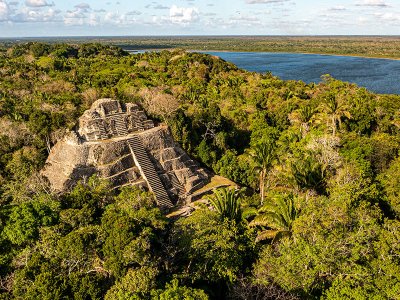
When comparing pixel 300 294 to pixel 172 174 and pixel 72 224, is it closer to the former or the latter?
pixel 72 224

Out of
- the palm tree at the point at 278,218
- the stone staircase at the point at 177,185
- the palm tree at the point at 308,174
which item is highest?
the palm tree at the point at 308,174

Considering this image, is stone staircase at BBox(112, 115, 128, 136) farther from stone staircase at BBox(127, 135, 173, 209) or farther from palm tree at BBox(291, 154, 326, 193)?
palm tree at BBox(291, 154, 326, 193)

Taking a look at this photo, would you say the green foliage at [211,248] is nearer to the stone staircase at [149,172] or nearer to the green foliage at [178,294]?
the green foliage at [178,294]

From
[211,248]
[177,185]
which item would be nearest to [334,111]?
[177,185]

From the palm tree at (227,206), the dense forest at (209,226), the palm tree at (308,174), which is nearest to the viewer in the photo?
the dense forest at (209,226)

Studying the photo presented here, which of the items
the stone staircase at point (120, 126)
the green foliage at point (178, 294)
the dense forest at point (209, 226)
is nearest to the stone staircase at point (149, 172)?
the stone staircase at point (120, 126)

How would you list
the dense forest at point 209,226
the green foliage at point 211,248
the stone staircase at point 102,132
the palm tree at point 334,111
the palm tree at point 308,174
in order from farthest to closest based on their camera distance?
the palm tree at point 334,111 → the stone staircase at point 102,132 → the palm tree at point 308,174 → the green foliage at point 211,248 → the dense forest at point 209,226

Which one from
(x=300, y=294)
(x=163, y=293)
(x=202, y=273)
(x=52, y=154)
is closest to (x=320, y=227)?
(x=300, y=294)

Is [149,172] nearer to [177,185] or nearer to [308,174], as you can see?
[177,185]

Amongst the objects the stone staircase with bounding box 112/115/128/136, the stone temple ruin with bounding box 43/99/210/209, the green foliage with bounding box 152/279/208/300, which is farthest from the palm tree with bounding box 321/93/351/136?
the green foliage with bounding box 152/279/208/300
